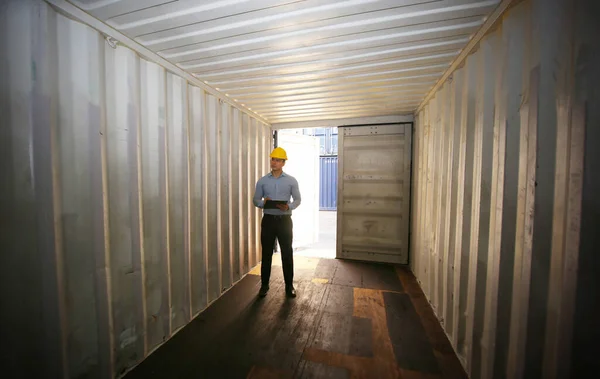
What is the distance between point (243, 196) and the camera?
4.55 m

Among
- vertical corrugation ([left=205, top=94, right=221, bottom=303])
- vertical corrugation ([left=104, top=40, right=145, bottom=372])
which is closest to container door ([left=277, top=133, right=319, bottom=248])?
vertical corrugation ([left=205, top=94, right=221, bottom=303])

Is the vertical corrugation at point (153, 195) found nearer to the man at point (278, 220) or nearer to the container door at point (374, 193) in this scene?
the man at point (278, 220)

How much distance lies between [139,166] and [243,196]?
231cm

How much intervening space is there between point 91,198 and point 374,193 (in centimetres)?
497

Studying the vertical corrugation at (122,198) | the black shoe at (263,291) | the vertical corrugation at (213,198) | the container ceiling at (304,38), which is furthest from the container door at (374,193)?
the vertical corrugation at (122,198)

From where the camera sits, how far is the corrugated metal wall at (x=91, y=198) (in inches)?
61.7

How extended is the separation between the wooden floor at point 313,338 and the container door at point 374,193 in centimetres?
131

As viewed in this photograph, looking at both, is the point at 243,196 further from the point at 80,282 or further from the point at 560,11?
the point at 560,11

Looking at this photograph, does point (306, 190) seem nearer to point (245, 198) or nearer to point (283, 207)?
point (245, 198)

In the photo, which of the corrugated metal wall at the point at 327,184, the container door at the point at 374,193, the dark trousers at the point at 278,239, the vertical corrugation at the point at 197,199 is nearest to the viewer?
the vertical corrugation at the point at 197,199

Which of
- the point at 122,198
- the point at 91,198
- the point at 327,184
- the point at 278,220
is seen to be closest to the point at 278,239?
the point at 278,220

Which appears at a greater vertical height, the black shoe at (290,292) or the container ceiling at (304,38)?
the container ceiling at (304,38)

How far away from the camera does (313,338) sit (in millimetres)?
2775

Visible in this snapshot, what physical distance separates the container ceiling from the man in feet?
4.37
